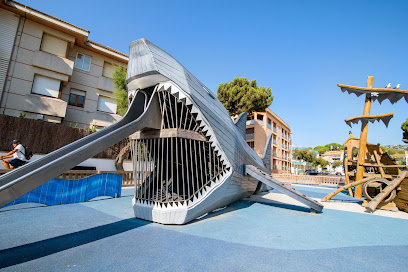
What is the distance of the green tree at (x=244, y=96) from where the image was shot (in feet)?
87.6

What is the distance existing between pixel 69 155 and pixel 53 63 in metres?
15.5

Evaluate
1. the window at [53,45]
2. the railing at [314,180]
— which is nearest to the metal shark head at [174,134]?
the window at [53,45]

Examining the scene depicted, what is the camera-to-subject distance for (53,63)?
1438 centimetres

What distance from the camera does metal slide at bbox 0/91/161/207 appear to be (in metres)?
2.55

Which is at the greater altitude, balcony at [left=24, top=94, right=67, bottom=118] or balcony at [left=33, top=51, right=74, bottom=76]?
balcony at [left=33, top=51, right=74, bottom=76]

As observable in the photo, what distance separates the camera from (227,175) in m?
5.44

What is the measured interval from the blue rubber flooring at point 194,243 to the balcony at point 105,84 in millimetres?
13403

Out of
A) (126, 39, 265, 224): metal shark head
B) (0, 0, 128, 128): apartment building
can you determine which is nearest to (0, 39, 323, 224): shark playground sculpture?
(126, 39, 265, 224): metal shark head

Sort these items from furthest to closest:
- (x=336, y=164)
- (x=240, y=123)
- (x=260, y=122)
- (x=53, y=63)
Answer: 1. (x=336, y=164)
2. (x=260, y=122)
3. (x=53, y=63)
4. (x=240, y=123)

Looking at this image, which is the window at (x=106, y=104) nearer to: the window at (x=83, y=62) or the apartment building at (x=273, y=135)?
the window at (x=83, y=62)

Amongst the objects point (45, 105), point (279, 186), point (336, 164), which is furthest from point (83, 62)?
point (336, 164)

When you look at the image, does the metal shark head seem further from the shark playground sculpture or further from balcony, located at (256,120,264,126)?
balcony, located at (256,120,264,126)

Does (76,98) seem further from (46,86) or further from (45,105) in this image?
(45,105)

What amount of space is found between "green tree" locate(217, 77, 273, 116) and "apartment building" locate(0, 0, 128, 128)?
51.2 ft
